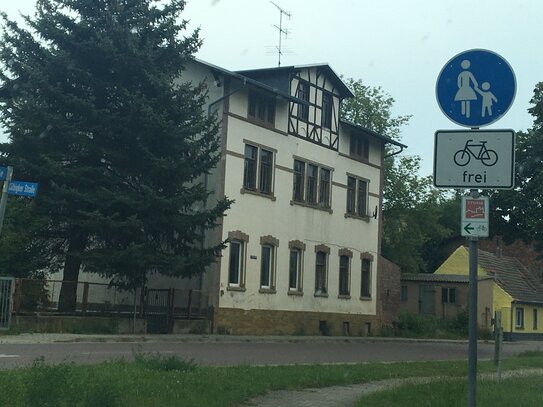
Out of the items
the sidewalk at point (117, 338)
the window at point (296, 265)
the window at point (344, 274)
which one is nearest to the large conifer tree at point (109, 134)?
the sidewalk at point (117, 338)

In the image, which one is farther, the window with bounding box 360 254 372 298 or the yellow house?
the yellow house

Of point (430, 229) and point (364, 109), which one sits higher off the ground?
point (364, 109)

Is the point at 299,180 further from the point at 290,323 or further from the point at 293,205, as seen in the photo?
the point at 290,323

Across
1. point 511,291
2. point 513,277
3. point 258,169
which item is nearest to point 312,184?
point 258,169

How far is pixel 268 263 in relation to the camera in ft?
108

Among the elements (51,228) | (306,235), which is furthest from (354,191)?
(51,228)

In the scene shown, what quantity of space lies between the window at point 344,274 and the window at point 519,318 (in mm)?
21311

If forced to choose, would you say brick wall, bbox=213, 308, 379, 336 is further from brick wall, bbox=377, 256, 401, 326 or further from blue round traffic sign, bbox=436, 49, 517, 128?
blue round traffic sign, bbox=436, 49, 517, 128

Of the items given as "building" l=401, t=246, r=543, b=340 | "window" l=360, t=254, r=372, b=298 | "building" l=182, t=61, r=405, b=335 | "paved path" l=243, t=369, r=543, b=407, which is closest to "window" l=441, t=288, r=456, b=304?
"building" l=401, t=246, r=543, b=340

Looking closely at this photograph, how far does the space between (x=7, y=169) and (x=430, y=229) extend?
1876 inches

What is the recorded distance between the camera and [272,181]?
32969 millimetres

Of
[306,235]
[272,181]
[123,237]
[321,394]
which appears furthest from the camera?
[306,235]

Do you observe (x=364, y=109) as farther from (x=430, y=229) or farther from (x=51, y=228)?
(x=51, y=228)

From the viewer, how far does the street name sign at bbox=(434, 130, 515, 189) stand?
21.2ft
